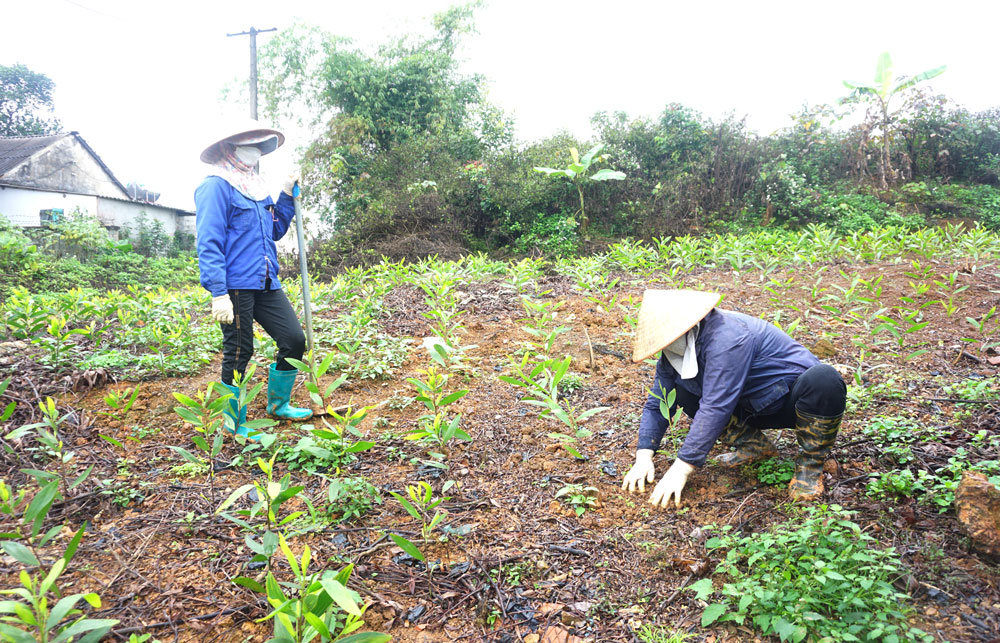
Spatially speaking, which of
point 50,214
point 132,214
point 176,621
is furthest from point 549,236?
point 132,214

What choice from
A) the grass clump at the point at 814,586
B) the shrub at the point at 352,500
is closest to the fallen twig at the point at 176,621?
the shrub at the point at 352,500

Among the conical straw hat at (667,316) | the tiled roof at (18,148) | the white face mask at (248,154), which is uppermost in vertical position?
the tiled roof at (18,148)

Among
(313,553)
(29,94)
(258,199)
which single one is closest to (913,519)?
(313,553)

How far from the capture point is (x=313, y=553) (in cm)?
207

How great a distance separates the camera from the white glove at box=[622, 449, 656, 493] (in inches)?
94.6

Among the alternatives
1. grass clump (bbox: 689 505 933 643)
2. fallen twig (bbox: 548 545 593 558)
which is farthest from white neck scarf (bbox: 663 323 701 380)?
fallen twig (bbox: 548 545 593 558)

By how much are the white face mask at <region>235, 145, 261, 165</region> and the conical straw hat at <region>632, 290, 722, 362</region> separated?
2.39 m

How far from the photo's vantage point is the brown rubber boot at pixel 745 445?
2.52m

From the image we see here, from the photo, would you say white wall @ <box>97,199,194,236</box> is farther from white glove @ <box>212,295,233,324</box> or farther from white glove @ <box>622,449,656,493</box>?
white glove @ <box>622,449,656,493</box>

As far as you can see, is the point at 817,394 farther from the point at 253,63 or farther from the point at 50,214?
the point at 50,214

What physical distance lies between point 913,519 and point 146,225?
21.5m

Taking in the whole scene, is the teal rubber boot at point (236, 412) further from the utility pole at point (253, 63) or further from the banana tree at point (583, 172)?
the utility pole at point (253, 63)

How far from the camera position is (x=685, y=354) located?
2324 mm

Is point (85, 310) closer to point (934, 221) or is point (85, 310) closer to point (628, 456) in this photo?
point (628, 456)
